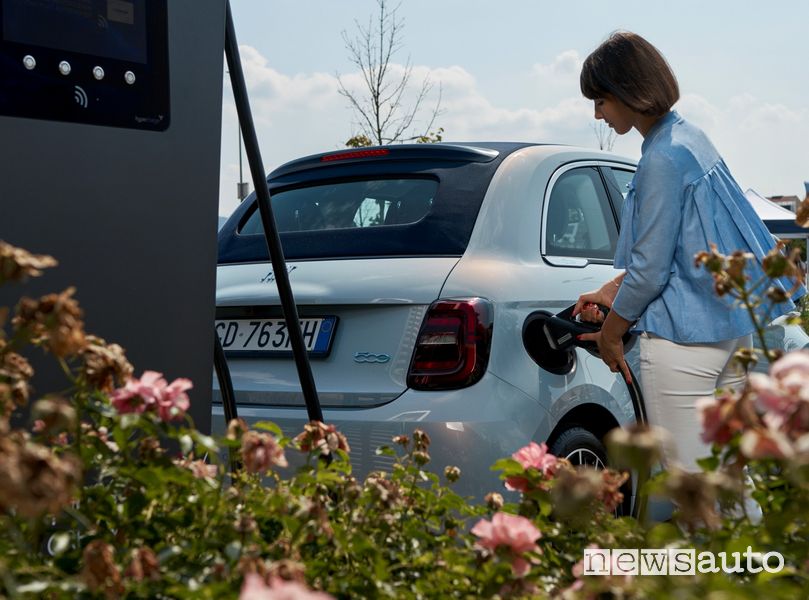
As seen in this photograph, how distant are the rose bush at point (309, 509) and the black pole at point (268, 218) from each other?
0.58 meters

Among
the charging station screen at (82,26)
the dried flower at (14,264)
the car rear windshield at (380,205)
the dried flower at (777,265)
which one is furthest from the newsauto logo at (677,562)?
the car rear windshield at (380,205)

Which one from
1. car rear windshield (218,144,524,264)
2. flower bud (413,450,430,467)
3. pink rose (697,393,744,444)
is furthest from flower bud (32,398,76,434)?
car rear windshield (218,144,524,264)

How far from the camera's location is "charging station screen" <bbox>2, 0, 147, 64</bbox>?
230 cm

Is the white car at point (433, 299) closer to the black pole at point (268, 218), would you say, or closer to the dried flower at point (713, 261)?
the black pole at point (268, 218)

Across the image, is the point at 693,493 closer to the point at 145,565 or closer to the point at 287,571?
the point at 287,571

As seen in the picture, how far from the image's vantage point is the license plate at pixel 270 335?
4.04 m

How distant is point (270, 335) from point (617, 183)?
2045 mm

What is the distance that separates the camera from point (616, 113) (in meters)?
3.60

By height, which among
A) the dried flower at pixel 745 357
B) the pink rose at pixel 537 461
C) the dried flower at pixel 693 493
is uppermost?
the dried flower at pixel 693 493

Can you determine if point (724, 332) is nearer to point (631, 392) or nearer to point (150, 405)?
point (631, 392)

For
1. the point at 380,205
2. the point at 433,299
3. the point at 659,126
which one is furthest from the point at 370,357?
the point at 659,126

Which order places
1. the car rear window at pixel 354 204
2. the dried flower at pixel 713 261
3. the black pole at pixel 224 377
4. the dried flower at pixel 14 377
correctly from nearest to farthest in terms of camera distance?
1. the dried flower at pixel 14 377
2. the dried flower at pixel 713 261
3. the black pole at pixel 224 377
4. the car rear window at pixel 354 204

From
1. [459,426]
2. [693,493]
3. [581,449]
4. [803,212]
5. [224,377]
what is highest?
[803,212]

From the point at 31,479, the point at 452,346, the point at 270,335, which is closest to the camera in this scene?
the point at 31,479
